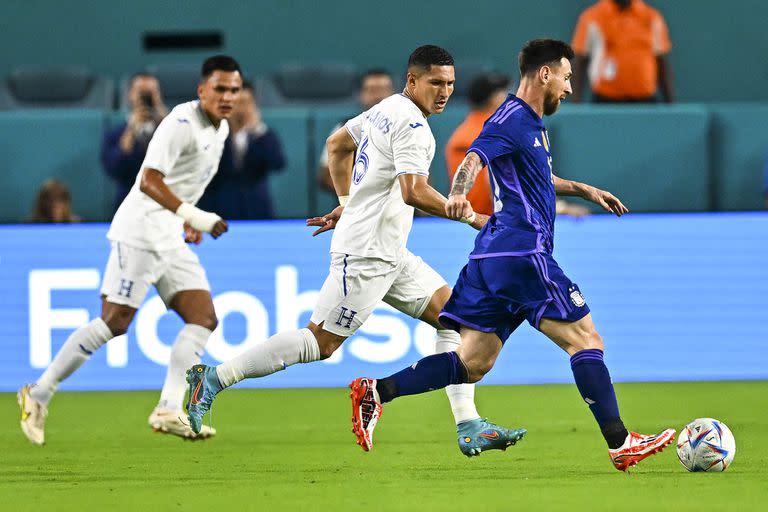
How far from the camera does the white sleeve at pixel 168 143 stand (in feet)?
24.8

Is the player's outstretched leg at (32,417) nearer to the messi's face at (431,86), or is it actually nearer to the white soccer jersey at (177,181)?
the white soccer jersey at (177,181)

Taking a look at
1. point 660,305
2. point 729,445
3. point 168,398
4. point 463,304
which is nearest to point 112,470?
point 168,398

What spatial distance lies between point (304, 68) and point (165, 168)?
6631 mm

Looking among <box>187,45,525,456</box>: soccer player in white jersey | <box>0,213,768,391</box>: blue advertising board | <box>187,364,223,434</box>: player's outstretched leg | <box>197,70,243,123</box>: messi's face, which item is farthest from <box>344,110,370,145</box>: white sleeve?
<box>0,213,768,391</box>: blue advertising board

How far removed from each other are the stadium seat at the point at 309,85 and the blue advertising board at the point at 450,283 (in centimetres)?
352

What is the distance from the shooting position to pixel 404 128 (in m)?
6.43

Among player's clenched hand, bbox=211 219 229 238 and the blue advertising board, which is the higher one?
player's clenched hand, bbox=211 219 229 238

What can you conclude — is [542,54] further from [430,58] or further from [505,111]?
[430,58]

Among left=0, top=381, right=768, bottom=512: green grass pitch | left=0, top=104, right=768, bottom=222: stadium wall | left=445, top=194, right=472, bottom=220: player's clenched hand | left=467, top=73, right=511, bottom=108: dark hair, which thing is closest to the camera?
left=0, top=381, right=768, bottom=512: green grass pitch

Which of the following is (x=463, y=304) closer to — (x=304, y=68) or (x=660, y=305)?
(x=660, y=305)

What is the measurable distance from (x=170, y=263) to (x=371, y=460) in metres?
2.03

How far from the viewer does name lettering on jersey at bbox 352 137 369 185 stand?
6.68 m

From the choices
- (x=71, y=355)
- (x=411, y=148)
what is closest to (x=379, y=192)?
(x=411, y=148)

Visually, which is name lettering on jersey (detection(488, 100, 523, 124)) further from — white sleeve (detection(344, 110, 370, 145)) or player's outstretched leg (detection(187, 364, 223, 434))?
player's outstretched leg (detection(187, 364, 223, 434))
